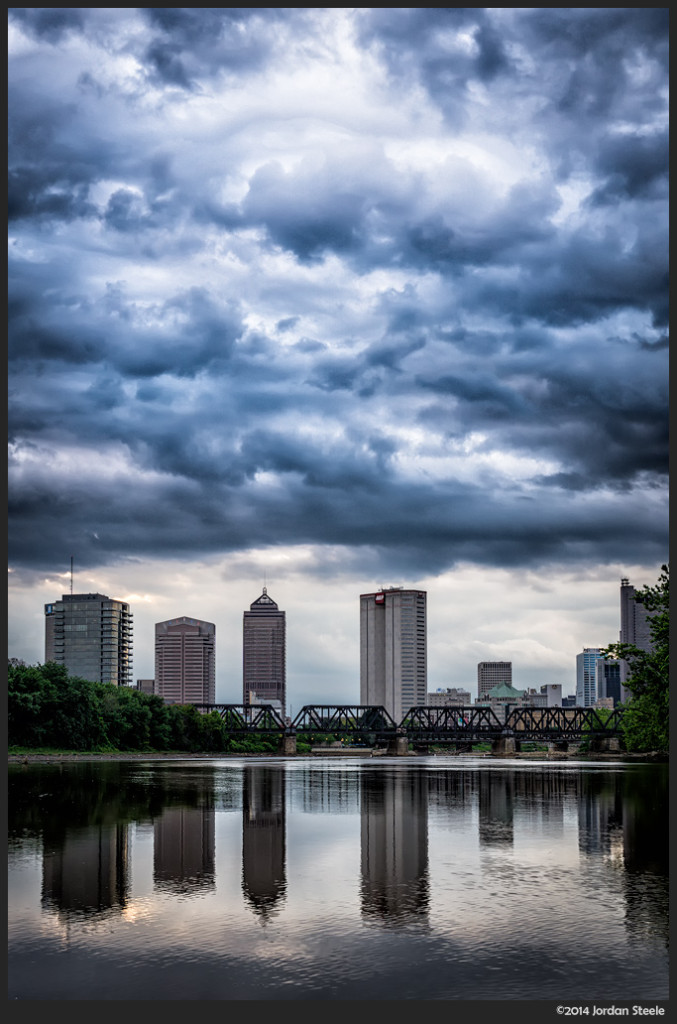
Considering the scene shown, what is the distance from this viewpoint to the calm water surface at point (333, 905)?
21.4m

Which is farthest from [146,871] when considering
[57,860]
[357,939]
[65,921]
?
[357,939]

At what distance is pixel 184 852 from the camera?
38.9m

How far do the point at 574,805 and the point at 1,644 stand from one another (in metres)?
45.5

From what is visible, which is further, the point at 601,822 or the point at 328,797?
the point at 328,797

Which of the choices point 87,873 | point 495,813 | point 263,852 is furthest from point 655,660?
point 87,873

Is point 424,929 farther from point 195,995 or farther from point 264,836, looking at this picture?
point 264,836

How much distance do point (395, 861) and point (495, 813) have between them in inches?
917

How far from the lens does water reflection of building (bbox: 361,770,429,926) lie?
28.4 metres

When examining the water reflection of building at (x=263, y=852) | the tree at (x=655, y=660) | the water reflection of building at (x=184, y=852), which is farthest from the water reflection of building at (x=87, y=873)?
the tree at (x=655, y=660)

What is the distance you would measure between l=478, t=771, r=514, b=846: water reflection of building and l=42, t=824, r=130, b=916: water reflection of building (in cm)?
1536

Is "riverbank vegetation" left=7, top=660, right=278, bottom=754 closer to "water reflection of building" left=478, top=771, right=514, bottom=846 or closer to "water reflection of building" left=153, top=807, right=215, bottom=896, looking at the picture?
"water reflection of building" left=478, top=771, right=514, bottom=846

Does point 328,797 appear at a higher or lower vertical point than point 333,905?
lower

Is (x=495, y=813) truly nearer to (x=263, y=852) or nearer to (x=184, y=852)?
(x=263, y=852)

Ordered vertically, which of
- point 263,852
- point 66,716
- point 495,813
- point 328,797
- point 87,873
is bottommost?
point 66,716
